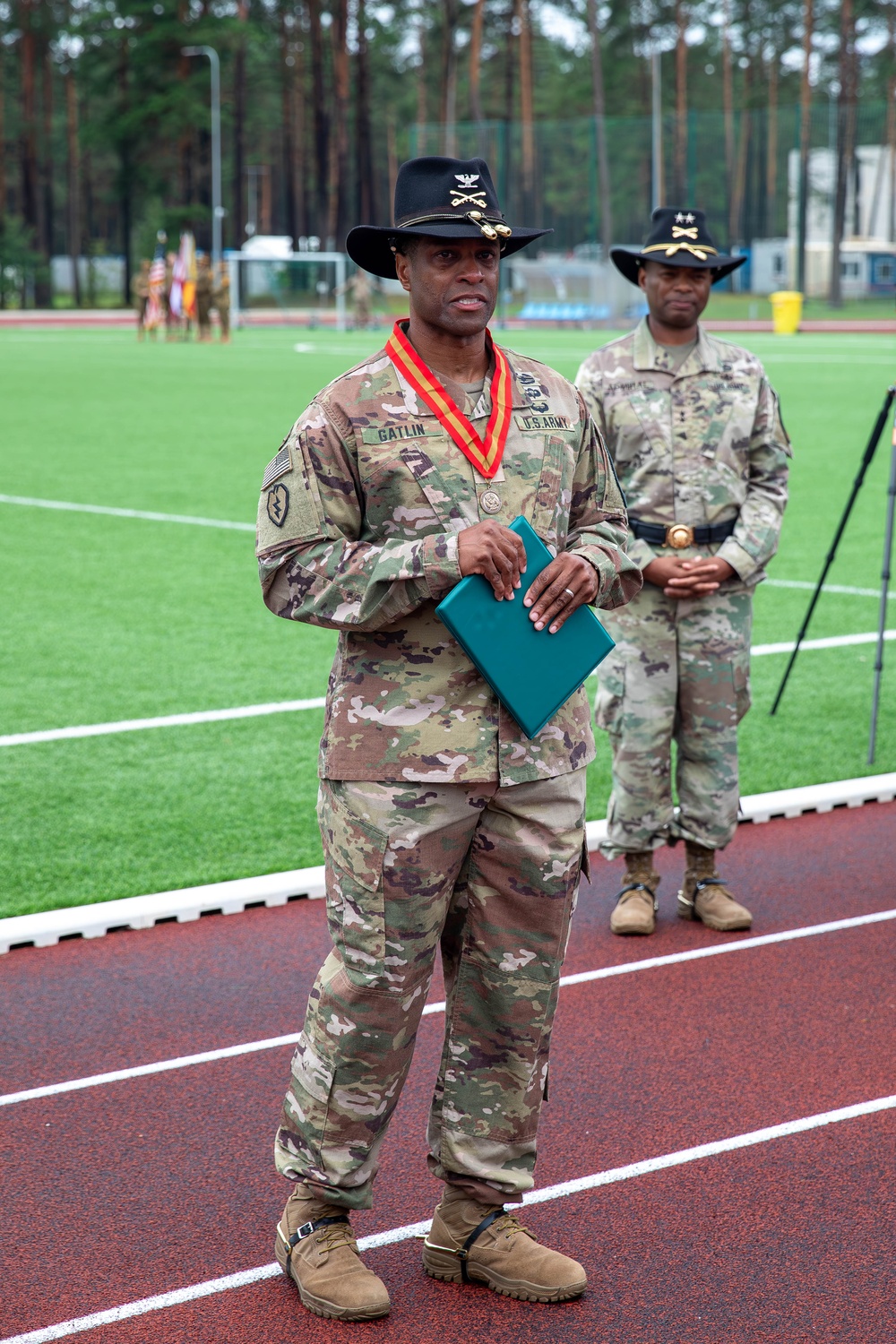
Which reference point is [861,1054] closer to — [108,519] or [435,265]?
[435,265]

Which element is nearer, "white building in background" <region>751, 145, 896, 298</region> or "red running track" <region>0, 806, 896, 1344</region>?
"red running track" <region>0, 806, 896, 1344</region>

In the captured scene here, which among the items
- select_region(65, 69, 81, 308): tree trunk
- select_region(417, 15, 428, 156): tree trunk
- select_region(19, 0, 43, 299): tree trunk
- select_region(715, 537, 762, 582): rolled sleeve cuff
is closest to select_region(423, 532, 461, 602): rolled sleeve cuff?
select_region(715, 537, 762, 582): rolled sleeve cuff

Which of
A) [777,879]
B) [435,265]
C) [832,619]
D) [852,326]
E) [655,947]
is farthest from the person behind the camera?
[852,326]

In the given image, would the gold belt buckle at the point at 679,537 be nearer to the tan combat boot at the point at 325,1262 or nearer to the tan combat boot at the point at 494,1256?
the tan combat boot at the point at 494,1256

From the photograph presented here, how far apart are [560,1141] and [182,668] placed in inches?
223

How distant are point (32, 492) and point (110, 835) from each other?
34.9 ft

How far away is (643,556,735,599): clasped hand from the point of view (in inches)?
214

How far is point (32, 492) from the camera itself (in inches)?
648

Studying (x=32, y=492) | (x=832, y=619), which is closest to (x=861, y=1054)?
(x=832, y=619)

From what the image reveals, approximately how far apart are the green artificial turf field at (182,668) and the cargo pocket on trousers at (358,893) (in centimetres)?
274

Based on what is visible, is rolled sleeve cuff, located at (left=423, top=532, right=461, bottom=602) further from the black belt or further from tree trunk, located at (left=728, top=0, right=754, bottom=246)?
tree trunk, located at (left=728, top=0, right=754, bottom=246)

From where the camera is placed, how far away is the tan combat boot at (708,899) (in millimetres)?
5645

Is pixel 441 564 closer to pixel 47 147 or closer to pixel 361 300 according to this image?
pixel 361 300

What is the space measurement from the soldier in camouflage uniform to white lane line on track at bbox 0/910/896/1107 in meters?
1.16
